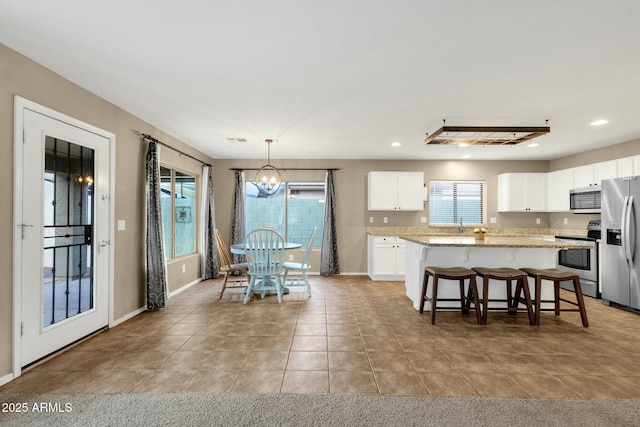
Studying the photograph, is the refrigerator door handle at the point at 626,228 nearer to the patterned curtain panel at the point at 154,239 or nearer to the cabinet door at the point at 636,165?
the cabinet door at the point at 636,165

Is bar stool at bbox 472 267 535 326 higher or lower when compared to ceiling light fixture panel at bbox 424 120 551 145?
lower

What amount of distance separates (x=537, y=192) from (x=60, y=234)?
7302mm

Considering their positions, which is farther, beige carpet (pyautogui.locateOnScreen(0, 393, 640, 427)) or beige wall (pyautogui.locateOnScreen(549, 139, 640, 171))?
beige wall (pyautogui.locateOnScreen(549, 139, 640, 171))

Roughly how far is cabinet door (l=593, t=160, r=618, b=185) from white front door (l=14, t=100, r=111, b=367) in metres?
6.65

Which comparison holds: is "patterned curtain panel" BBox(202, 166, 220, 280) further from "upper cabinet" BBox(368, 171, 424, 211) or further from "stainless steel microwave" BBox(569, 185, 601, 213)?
"stainless steel microwave" BBox(569, 185, 601, 213)

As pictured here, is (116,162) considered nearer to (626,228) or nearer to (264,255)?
(264,255)

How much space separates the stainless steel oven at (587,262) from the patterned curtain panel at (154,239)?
5868 mm

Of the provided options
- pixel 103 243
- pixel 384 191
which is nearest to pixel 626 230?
pixel 384 191

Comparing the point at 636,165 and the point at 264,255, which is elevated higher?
the point at 636,165

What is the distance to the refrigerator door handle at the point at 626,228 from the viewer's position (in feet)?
13.0

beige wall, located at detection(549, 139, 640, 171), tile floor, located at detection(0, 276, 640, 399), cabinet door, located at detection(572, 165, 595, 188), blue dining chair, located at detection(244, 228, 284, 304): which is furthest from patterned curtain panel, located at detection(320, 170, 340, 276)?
beige wall, located at detection(549, 139, 640, 171)

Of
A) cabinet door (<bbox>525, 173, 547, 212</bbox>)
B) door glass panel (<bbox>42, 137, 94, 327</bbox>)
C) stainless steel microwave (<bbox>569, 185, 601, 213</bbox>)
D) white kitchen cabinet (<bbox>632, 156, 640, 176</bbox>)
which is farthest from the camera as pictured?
cabinet door (<bbox>525, 173, 547, 212</bbox>)

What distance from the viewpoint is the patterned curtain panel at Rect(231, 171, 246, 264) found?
6.26 metres

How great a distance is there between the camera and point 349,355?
267 centimetres
